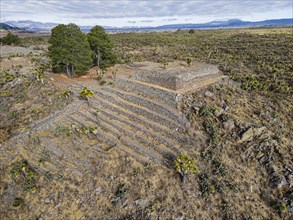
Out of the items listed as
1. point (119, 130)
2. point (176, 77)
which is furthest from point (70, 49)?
point (176, 77)

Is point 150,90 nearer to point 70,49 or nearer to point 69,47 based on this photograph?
point 70,49

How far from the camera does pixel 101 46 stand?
3684 centimetres

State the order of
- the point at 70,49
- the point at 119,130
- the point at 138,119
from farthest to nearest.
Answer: the point at 70,49, the point at 138,119, the point at 119,130

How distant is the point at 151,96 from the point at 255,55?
109ft

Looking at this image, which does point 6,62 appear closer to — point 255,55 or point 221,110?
point 221,110

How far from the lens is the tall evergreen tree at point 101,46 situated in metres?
36.4

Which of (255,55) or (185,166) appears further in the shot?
(255,55)

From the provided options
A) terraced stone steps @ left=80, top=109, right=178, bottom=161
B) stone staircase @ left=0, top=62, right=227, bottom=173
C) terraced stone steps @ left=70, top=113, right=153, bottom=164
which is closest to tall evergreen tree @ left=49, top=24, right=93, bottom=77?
stone staircase @ left=0, top=62, right=227, bottom=173

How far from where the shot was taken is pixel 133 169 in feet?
62.6

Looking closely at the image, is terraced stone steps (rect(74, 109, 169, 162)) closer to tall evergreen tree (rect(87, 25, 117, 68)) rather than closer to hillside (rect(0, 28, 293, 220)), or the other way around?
hillside (rect(0, 28, 293, 220))

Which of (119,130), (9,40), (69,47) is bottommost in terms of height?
(119,130)

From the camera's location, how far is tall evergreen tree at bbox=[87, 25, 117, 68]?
3638 cm

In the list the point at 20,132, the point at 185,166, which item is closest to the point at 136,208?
the point at 185,166

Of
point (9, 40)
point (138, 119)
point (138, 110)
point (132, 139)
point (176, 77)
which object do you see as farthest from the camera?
point (9, 40)
